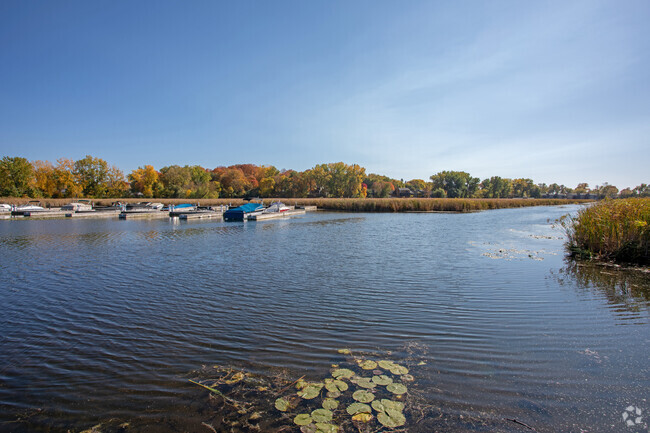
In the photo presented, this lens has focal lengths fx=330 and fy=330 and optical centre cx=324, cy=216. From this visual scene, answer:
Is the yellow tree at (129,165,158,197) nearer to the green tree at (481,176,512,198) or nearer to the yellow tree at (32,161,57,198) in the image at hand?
the yellow tree at (32,161,57,198)

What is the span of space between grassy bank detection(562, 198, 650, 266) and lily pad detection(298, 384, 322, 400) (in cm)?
1228

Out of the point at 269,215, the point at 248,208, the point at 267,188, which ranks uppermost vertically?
the point at 267,188

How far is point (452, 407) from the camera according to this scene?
3.78 metres

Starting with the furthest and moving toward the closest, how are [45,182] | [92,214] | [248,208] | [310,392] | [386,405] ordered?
[45,182], [92,214], [248,208], [310,392], [386,405]

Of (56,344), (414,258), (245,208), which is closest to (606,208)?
(414,258)

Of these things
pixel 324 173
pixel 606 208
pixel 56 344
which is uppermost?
pixel 324 173

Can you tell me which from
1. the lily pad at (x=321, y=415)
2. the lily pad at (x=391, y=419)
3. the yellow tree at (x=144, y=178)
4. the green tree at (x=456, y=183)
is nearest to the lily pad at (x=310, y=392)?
the lily pad at (x=321, y=415)

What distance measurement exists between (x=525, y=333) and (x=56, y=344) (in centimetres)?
818

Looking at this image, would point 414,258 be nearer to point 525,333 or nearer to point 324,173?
point 525,333

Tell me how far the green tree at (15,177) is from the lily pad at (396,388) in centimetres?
7928

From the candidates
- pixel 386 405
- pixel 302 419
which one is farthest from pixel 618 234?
pixel 302 419

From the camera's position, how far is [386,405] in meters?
3.83

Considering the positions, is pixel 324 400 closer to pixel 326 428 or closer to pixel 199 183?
pixel 326 428

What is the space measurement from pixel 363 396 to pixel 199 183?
86297mm
